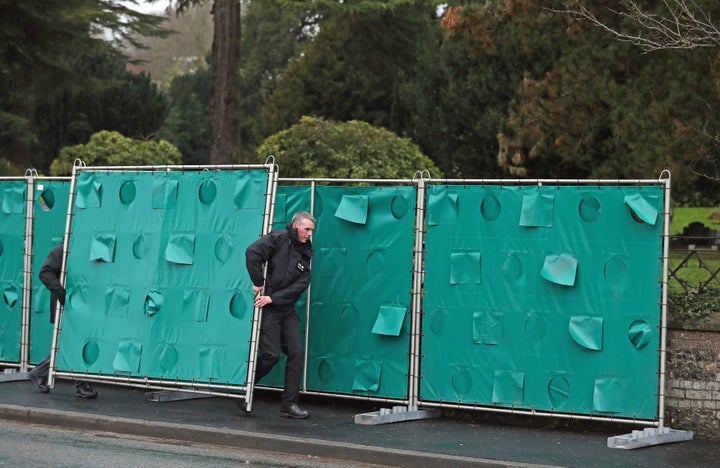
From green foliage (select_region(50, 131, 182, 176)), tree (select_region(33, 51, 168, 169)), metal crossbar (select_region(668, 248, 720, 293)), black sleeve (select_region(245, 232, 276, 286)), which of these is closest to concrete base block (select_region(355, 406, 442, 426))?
black sleeve (select_region(245, 232, 276, 286))

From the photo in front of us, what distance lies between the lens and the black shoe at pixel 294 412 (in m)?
10.2

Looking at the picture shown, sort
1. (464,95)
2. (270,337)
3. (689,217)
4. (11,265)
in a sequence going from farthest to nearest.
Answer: (464,95), (689,217), (11,265), (270,337)

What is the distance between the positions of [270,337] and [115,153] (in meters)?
23.2

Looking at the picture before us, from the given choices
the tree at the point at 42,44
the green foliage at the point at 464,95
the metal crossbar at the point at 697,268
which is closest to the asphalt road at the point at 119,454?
the metal crossbar at the point at 697,268

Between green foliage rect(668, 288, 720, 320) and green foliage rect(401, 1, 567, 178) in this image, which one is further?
green foliage rect(401, 1, 567, 178)

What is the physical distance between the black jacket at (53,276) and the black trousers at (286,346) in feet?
7.92

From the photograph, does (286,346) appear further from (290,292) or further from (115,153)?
(115,153)

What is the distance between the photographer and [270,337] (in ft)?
33.5

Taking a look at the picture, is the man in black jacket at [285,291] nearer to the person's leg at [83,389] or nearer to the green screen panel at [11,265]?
the person's leg at [83,389]

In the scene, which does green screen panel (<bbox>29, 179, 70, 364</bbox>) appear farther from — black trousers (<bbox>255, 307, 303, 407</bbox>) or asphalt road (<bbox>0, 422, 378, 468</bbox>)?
black trousers (<bbox>255, 307, 303, 407</bbox>)

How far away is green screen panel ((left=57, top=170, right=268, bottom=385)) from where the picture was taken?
10.5 metres

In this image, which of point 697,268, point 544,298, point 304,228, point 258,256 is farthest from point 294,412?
point 697,268

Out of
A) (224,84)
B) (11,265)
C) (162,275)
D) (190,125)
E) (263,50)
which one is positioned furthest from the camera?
(263,50)

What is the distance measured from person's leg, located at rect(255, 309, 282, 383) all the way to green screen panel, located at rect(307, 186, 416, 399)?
0.74 m
